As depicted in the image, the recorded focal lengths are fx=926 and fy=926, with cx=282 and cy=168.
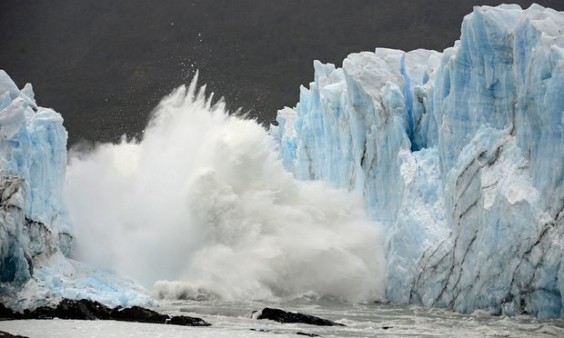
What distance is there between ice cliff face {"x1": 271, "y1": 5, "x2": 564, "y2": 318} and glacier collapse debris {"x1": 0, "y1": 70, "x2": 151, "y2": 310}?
25.0 feet

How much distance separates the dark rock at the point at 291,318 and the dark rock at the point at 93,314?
1728mm

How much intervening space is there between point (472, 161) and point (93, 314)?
10.0m

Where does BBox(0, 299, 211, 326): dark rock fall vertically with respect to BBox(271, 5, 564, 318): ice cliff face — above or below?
below

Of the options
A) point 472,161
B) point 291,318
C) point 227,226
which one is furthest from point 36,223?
point 472,161

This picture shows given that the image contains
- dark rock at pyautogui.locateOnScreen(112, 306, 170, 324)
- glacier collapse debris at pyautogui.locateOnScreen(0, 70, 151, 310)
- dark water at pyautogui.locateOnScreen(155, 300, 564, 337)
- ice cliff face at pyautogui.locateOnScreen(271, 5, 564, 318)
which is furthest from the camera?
ice cliff face at pyautogui.locateOnScreen(271, 5, 564, 318)

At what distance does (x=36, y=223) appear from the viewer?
23078 mm

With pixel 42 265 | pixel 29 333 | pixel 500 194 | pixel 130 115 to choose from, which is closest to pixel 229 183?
pixel 42 265

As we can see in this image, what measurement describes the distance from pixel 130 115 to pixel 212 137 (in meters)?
46.9

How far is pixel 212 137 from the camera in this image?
3250 centimetres

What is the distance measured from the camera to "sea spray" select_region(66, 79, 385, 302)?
2752 centimetres

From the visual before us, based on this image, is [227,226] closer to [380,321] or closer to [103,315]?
[380,321]

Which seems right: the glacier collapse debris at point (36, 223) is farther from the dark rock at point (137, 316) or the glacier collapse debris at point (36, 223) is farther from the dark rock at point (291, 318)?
the dark rock at point (291, 318)

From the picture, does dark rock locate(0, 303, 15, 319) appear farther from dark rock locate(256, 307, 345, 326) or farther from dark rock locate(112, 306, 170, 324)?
dark rock locate(256, 307, 345, 326)

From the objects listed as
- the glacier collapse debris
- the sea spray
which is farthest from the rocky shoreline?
the sea spray
